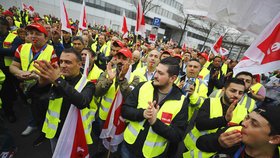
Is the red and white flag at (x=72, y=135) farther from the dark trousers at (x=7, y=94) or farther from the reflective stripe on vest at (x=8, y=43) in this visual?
the reflective stripe on vest at (x=8, y=43)

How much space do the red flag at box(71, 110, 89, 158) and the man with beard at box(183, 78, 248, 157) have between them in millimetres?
1505

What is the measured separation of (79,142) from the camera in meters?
2.38

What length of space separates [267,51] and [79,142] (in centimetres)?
253

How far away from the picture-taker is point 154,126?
6.76 ft

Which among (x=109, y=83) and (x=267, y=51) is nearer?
(x=267, y=51)

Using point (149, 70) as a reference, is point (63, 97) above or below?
below

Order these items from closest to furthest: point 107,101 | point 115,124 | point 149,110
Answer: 1. point 149,110
2. point 115,124
3. point 107,101

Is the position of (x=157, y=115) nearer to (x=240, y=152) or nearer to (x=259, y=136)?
(x=240, y=152)

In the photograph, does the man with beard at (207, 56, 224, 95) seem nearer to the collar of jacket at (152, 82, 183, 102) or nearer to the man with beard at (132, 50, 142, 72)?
the man with beard at (132, 50, 142, 72)

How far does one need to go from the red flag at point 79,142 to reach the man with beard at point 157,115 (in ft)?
1.96

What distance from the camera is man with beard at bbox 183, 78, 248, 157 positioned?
233 cm

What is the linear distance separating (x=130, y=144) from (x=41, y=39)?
2560mm

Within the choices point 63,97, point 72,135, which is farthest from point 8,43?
point 72,135

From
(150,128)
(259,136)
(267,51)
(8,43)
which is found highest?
(267,51)
